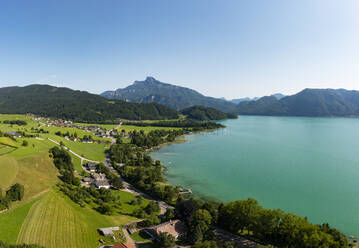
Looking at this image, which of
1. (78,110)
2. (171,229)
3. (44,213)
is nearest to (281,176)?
(171,229)

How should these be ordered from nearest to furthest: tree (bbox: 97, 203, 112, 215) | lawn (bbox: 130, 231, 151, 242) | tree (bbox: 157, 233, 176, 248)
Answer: tree (bbox: 157, 233, 176, 248)
lawn (bbox: 130, 231, 151, 242)
tree (bbox: 97, 203, 112, 215)

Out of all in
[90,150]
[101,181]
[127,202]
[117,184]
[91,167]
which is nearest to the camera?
[127,202]

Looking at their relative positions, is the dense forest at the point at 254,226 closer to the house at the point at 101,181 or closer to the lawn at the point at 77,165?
the house at the point at 101,181

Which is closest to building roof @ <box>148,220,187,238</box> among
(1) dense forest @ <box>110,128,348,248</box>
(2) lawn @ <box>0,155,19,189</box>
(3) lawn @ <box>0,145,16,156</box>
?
(1) dense forest @ <box>110,128,348,248</box>

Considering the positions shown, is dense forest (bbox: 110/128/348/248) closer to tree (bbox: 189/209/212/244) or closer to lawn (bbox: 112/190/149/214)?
tree (bbox: 189/209/212/244)

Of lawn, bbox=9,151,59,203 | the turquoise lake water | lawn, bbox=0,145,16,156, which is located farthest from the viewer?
lawn, bbox=0,145,16,156

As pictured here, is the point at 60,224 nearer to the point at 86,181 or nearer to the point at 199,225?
the point at 199,225

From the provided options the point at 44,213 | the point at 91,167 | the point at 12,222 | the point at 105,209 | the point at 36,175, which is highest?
the point at 36,175
